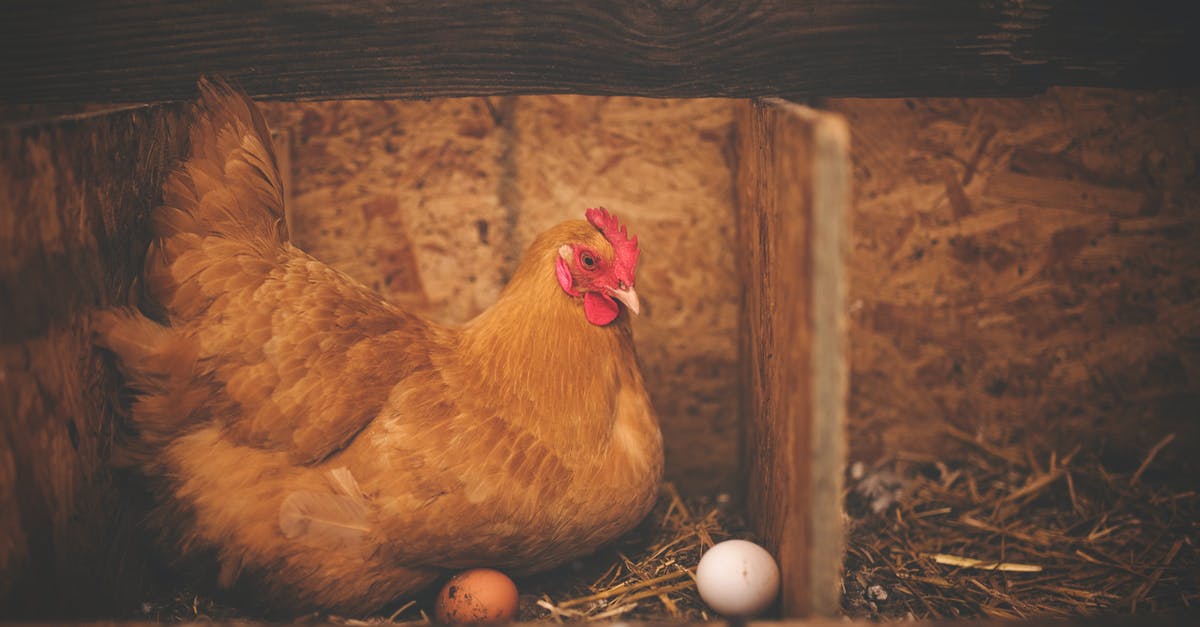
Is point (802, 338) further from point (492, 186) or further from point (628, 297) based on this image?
point (492, 186)

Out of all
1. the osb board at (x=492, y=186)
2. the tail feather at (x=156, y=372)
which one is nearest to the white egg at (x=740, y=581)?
the osb board at (x=492, y=186)

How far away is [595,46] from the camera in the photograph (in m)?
1.57

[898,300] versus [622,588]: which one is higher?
[898,300]

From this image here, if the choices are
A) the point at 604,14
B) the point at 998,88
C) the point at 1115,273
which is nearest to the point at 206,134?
the point at 604,14

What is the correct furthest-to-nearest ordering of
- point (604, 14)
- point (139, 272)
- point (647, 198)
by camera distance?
point (647, 198)
point (139, 272)
point (604, 14)

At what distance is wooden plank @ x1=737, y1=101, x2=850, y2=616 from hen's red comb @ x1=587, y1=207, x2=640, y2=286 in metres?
0.29

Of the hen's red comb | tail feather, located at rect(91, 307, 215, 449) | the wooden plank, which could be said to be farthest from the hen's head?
tail feather, located at rect(91, 307, 215, 449)

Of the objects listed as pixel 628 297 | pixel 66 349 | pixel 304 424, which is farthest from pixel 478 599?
pixel 66 349

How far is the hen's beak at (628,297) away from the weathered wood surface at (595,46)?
17.0 inches

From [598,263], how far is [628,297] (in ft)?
0.35

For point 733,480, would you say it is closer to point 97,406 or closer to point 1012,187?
point 1012,187

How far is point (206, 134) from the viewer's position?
1.64 metres

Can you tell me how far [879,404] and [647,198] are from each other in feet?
3.01

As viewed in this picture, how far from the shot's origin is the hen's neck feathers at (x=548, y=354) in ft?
5.82
